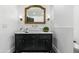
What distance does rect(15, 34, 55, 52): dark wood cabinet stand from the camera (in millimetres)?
1271

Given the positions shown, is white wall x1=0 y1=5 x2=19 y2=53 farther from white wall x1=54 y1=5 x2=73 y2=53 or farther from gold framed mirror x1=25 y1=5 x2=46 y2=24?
white wall x1=54 y1=5 x2=73 y2=53

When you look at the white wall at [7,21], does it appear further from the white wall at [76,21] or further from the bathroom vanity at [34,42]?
the white wall at [76,21]

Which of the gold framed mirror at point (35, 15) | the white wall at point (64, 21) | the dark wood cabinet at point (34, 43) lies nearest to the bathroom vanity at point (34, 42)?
the dark wood cabinet at point (34, 43)

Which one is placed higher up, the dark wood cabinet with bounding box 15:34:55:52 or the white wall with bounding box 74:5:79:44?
the white wall with bounding box 74:5:79:44

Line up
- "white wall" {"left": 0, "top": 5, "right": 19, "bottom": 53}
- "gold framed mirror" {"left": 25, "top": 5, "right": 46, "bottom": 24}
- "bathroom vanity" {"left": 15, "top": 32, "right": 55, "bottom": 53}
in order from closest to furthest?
1. "white wall" {"left": 0, "top": 5, "right": 19, "bottom": 53}
2. "gold framed mirror" {"left": 25, "top": 5, "right": 46, "bottom": 24}
3. "bathroom vanity" {"left": 15, "top": 32, "right": 55, "bottom": 53}

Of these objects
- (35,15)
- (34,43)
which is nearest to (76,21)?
(35,15)

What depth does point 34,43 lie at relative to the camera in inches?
52.7

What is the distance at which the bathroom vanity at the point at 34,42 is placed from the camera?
1265 mm

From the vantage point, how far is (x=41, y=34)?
1.25 metres

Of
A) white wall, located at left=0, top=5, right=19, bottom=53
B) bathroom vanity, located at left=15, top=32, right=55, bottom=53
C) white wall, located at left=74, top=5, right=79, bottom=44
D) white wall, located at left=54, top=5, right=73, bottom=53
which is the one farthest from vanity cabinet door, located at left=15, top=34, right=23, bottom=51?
white wall, located at left=74, top=5, right=79, bottom=44

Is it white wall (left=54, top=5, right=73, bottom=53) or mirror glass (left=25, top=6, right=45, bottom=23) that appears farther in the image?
mirror glass (left=25, top=6, right=45, bottom=23)
